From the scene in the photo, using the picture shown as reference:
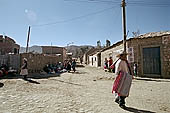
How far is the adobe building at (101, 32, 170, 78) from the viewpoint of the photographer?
418 inches

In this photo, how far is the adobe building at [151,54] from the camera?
34.8ft

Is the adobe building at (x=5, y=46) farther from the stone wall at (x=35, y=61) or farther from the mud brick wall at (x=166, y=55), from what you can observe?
the mud brick wall at (x=166, y=55)

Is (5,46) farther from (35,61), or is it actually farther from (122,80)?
(122,80)

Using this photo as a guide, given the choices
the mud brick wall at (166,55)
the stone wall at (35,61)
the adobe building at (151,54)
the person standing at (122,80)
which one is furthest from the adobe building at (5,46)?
the mud brick wall at (166,55)

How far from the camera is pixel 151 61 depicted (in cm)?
1139

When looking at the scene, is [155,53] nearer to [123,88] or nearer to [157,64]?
[157,64]

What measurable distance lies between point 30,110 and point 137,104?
11.7 ft

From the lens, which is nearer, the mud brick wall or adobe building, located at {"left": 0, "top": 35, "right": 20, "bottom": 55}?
the mud brick wall

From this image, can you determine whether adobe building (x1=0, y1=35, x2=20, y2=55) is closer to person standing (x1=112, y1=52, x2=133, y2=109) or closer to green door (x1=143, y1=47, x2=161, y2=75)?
green door (x1=143, y1=47, x2=161, y2=75)

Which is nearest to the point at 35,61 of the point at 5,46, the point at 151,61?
the point at 5,46

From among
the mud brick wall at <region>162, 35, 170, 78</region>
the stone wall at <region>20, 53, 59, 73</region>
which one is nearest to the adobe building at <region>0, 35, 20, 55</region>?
the stone wall at <region>20, 53, 59, 73</region>

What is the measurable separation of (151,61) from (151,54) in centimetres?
63

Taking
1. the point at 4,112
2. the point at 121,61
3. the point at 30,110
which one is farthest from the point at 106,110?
the point at 4,112

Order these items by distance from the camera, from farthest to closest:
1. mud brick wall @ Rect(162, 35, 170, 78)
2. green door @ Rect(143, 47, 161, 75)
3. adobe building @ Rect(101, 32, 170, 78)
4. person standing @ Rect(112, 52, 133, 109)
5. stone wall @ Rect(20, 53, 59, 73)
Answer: stone wall @ Rect(20, 53, 59, 73), green door @ Rect(143, 47, 161, 75), adobe building @ Rect(101, 32, 170, 78), mud brick wall @ Rect(162, 35, 170, 78), person standing @ Rect(112, 52, 133, 109)
